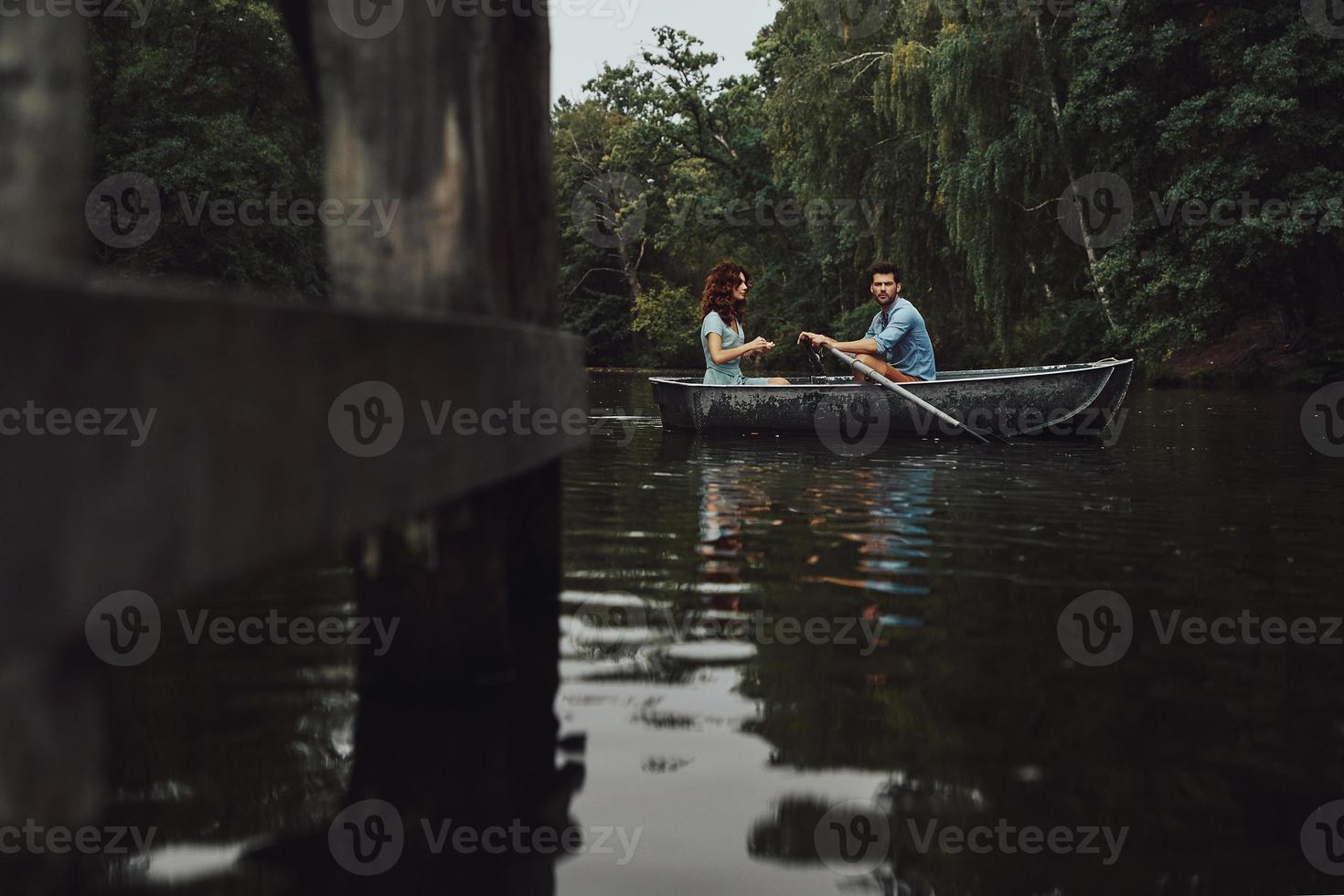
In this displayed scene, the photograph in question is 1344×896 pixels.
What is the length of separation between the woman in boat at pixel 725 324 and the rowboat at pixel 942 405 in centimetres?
27

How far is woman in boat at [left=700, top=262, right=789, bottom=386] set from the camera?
454 inches

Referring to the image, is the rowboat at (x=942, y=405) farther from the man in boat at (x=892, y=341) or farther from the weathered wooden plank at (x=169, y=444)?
the weathered wooden plank at (x=169, y=444)

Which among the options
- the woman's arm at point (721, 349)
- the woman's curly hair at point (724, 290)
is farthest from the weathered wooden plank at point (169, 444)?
the woman's arm at point (721, 349)

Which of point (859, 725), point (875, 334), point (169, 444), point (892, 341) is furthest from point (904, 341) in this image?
point (169, 444)

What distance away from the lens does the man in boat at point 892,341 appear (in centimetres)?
1105

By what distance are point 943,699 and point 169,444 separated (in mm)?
2303

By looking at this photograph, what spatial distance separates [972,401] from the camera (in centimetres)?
1113

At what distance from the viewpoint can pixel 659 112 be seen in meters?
34.7

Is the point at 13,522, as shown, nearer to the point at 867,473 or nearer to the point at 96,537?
the point at 96,537

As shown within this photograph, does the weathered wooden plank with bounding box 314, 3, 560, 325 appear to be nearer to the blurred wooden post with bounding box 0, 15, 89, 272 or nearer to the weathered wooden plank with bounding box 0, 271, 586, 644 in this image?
the weathered wooden plank with bounding box 0, 271, 586, 644

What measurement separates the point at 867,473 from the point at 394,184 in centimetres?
689

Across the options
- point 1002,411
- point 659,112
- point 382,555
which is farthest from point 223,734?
point 659,112

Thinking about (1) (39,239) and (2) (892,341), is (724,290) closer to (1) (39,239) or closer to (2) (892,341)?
(2) (892,341)

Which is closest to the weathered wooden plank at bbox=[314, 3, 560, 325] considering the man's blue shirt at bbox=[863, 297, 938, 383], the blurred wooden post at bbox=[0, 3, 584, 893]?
the blurred wooden post at bbox=[0, 3, 584, 893]
